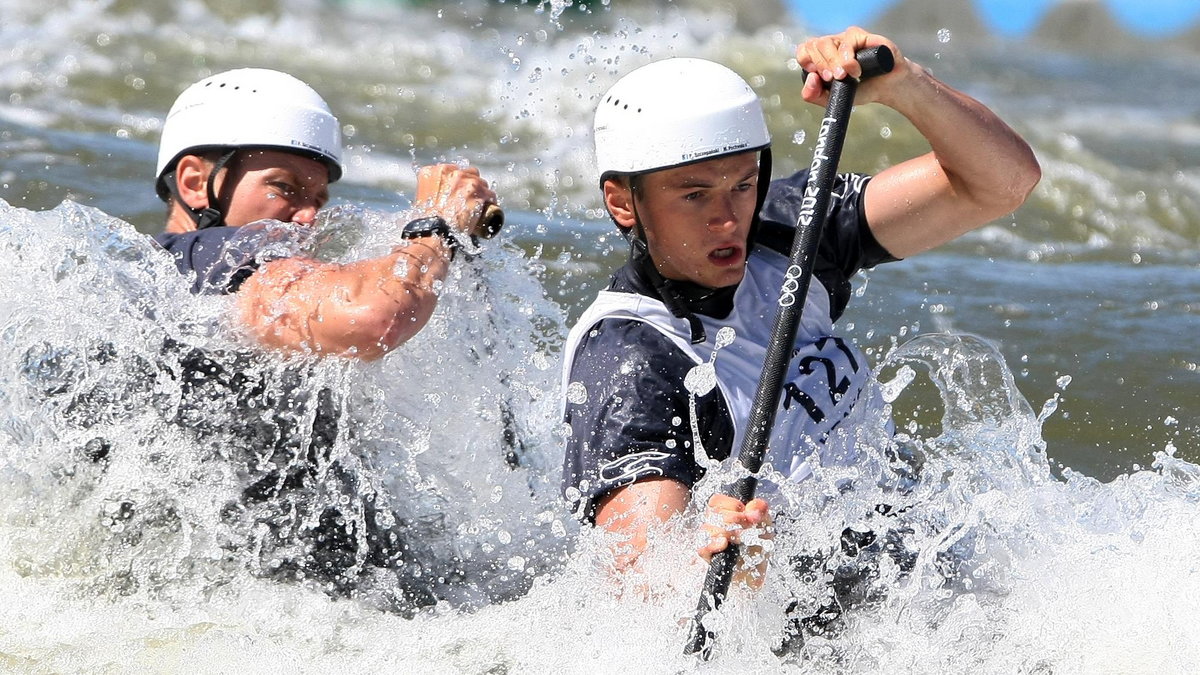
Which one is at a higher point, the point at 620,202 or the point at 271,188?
the point at 271,188

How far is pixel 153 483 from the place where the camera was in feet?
14.1

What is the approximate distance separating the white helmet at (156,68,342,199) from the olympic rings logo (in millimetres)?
1817

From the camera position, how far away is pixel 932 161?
4047 mm

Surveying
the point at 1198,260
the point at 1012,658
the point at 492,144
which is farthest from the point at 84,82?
the point at 1012,658

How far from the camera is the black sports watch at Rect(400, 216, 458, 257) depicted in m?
4.17

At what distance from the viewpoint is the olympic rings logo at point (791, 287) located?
3496 mm

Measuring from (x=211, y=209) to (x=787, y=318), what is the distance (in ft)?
6.57

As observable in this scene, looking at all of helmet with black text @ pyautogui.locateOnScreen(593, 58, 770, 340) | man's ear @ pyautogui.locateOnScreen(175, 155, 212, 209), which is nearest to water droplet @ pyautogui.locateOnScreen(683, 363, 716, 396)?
helmet with black text @ pyautogui.locateOnScreen(593, 58, 770, 340)

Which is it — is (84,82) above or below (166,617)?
above

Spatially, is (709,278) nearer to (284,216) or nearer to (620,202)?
(620,202)

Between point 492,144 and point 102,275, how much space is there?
866 cm

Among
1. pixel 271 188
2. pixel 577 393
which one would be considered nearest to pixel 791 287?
pixel 577 393

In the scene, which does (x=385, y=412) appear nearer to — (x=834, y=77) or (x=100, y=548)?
(x=100, y=548)

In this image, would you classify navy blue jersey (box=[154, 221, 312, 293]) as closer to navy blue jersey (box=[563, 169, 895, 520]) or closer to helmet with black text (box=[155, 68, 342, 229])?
helmet with black text (box=[155, 68, 342, 229])
